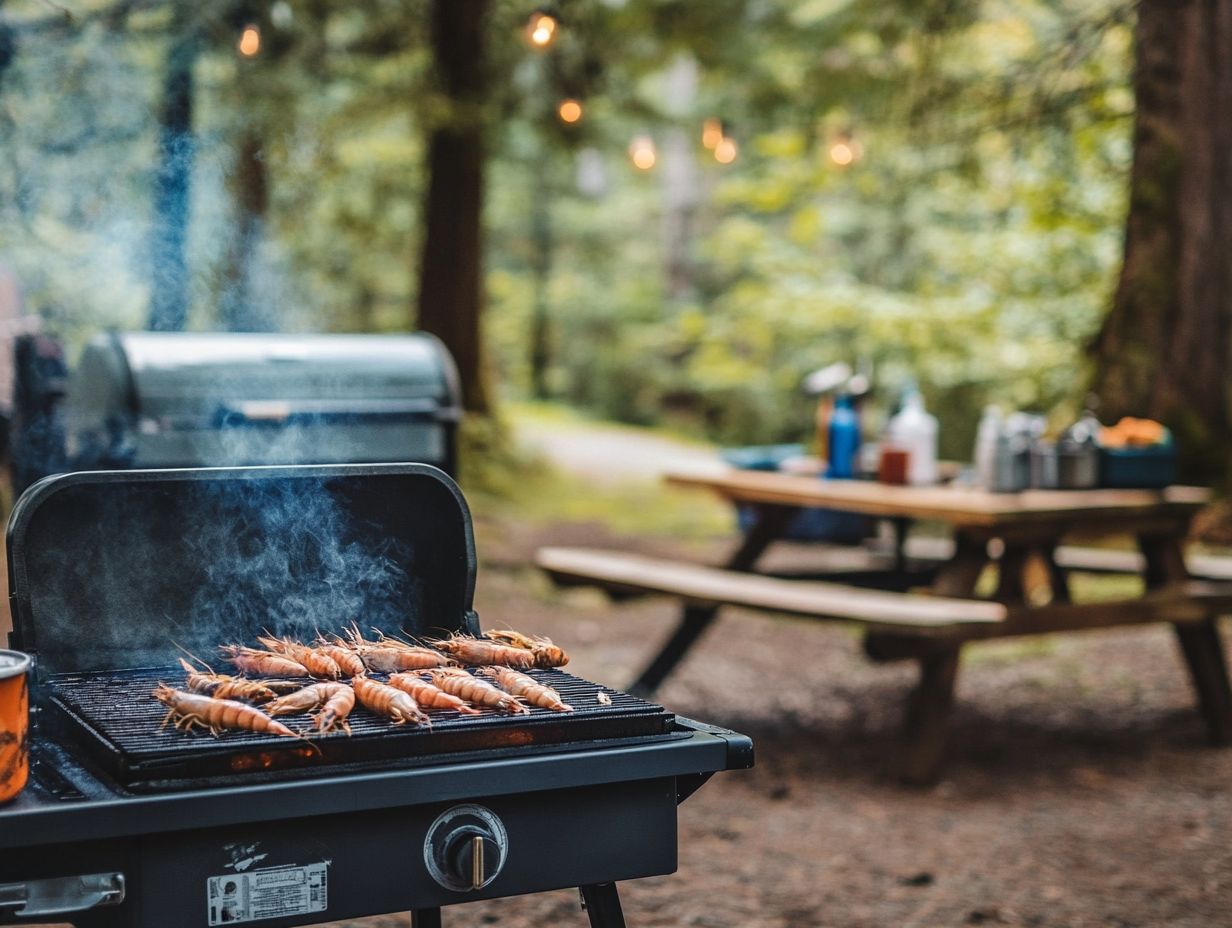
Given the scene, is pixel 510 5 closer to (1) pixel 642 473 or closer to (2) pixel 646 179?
(1) pixel 642 473

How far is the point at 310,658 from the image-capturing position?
2268mm

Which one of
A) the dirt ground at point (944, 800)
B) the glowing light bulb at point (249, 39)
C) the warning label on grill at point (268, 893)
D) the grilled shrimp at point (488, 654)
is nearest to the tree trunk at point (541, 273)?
the glowing light bulb at point (249, 39)

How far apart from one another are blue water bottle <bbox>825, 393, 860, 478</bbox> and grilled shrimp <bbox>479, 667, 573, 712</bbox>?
3.63 metres

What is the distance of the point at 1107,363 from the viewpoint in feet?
28.2

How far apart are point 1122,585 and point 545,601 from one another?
3383 millimetres

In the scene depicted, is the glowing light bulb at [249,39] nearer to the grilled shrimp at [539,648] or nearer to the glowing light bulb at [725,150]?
the glowing light bulb at [725,150]

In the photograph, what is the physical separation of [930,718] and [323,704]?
3.40m

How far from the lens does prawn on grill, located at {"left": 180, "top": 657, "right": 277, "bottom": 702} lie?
2061mm

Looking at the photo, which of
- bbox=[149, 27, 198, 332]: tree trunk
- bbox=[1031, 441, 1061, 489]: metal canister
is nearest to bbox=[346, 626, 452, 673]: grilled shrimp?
bbox=[1031, 441, 1061, 489]: metal canister

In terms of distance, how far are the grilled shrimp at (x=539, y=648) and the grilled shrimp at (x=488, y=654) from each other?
17 millimetres

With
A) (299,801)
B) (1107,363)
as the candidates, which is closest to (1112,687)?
(1107,363)

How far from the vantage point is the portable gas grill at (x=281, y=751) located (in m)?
1.81

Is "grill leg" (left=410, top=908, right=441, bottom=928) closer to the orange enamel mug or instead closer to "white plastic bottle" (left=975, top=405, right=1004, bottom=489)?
the orange enamel mug

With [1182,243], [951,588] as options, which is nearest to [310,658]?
[951,588]
